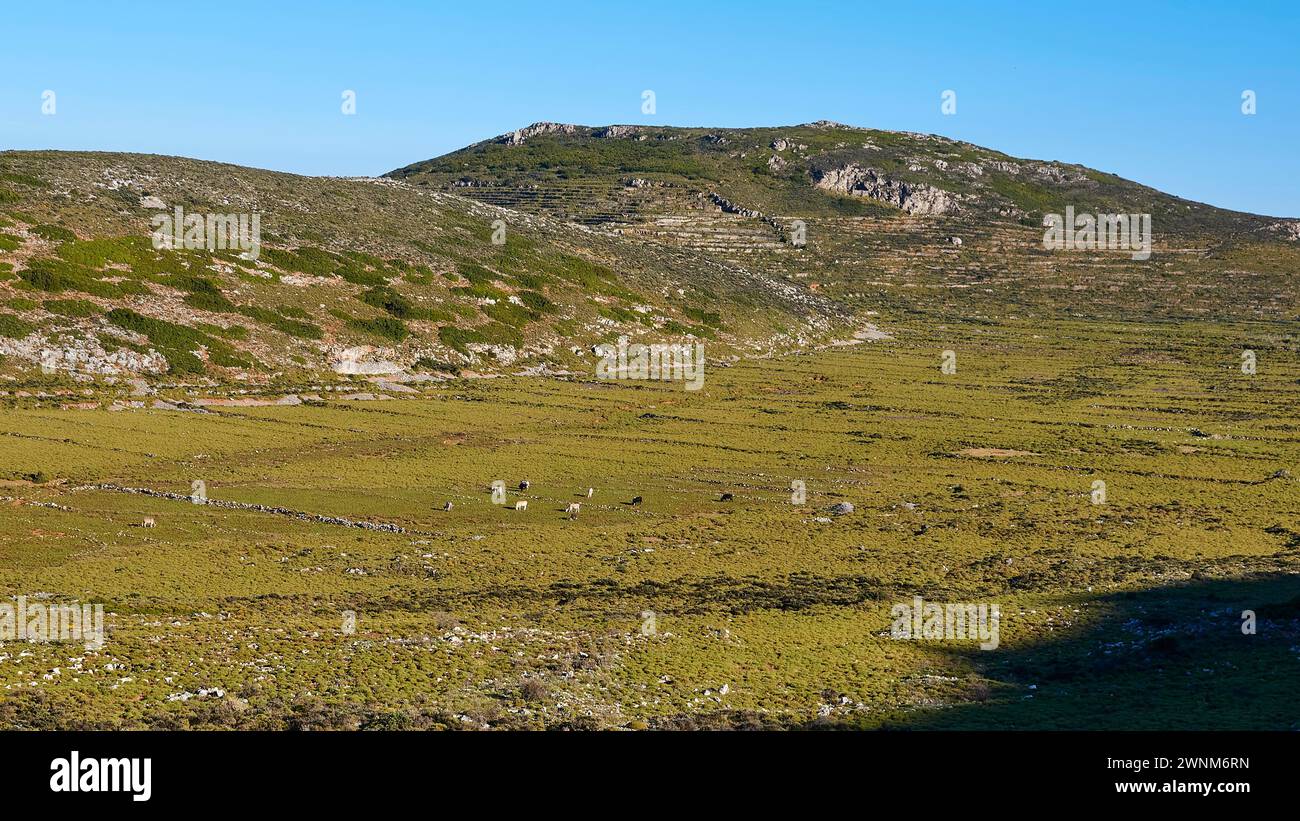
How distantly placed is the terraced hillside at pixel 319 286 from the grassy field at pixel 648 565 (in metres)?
14.6

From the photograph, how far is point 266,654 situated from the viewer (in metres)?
36.8

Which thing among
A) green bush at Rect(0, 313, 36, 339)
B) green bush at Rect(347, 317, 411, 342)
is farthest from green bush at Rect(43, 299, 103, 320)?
green bush at Rect(347, 317, 411, 342)

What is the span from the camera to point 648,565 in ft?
171

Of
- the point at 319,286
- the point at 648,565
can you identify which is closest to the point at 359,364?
the point at 319,286

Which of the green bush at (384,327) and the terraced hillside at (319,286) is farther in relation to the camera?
the green bush at (384,327)

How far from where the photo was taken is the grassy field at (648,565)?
33875mm

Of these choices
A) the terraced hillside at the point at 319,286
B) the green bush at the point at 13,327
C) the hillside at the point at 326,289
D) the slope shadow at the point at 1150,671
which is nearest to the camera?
the slope shadow at the point at 1150,671

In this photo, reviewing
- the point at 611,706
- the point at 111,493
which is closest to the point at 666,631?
the point at 611,706

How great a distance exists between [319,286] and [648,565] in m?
88.2

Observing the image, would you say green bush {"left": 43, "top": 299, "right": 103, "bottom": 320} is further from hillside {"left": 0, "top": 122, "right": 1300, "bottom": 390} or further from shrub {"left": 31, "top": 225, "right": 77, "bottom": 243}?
shrub {"left": 31, "top": 225, "right": 77, "bottom": 243}

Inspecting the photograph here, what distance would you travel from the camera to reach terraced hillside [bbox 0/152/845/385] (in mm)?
104375

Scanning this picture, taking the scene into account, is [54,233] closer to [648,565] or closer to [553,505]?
[553,505]

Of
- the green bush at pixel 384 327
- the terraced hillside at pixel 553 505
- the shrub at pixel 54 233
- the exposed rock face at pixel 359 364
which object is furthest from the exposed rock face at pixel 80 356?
the shrub at pixel 54 233

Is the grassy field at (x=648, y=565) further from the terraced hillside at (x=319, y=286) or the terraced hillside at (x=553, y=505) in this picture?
the terraced hillside at (x=319, y=286)
